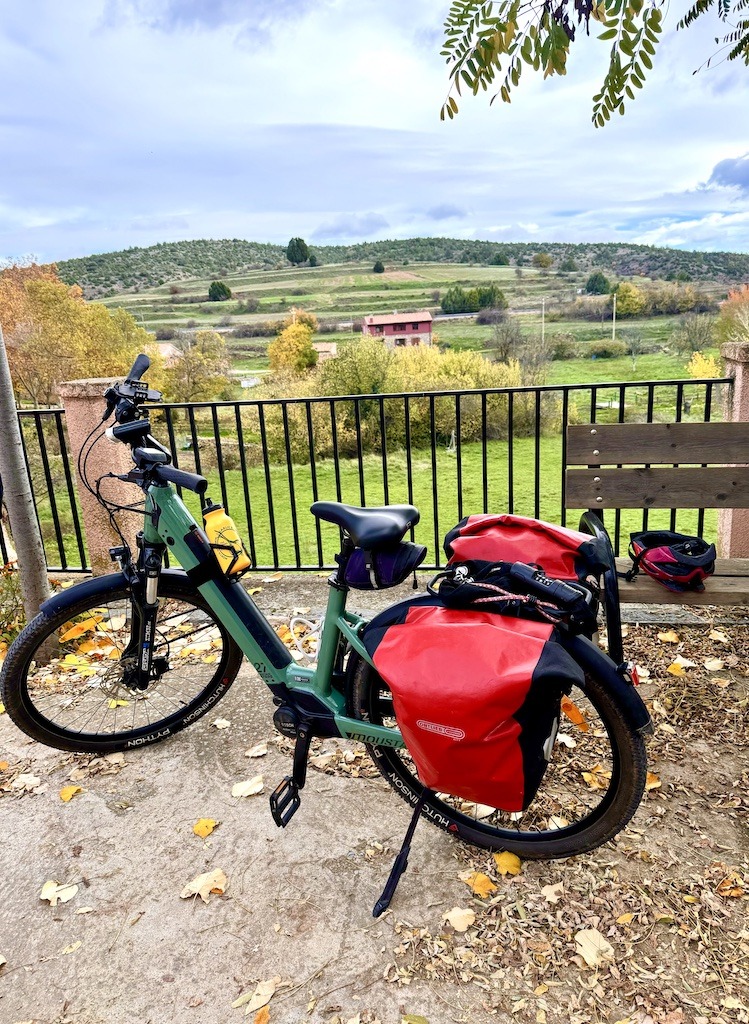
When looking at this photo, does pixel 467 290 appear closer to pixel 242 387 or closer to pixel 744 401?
pixel 242 387

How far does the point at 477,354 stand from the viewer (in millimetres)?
15195

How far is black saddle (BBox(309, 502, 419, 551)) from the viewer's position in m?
2.01

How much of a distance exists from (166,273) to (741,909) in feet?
86.0

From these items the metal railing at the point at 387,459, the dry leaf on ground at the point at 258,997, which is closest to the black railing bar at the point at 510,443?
the dry leaf on ground at the point at 258,997

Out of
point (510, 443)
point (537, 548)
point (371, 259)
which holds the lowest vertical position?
Result: point (510, 443)

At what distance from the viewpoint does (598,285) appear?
16125 mm

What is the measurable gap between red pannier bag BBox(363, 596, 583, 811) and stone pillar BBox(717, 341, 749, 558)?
9.94 ft

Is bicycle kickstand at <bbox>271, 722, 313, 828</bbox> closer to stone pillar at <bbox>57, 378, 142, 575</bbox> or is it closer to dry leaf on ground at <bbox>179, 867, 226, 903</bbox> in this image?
dry leaf on ground at <bbox>179, 867, 226, 903</bbox>

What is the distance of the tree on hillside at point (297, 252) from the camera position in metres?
23.1

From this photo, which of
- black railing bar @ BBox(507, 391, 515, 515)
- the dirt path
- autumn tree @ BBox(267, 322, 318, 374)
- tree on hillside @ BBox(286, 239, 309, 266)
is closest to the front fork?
the dirt path

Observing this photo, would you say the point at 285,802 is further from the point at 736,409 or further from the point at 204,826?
the point at 736,409

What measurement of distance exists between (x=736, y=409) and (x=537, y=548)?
2.94 meters

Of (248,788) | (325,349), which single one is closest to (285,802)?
(248,788)

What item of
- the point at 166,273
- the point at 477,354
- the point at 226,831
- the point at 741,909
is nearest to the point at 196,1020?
the point at 226,831
